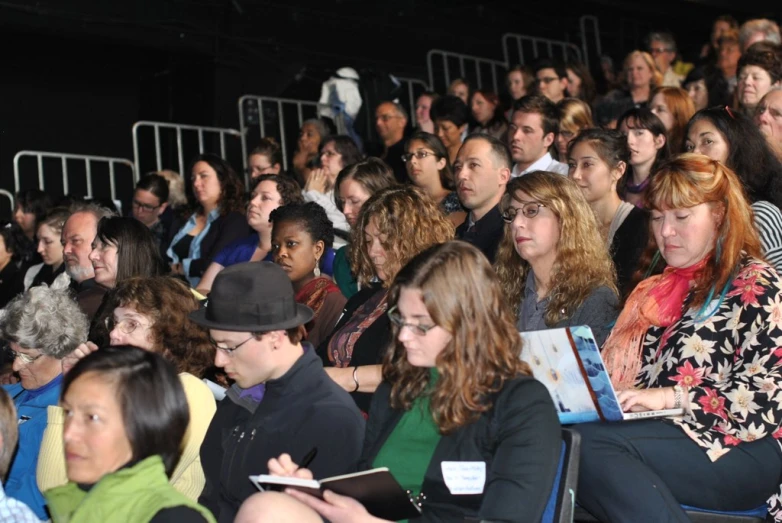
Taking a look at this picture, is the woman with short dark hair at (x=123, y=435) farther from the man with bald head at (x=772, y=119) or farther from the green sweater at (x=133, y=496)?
the man with bald head at (x=772, y=119)

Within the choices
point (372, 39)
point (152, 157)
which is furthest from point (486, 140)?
point (372, 39)

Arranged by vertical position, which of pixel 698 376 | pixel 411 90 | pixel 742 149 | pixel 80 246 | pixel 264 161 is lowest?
pixel 698 376

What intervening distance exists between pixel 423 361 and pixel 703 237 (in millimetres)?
1167

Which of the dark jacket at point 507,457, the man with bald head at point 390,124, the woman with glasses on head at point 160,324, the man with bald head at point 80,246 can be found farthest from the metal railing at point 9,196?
the dark jacket at point 507,457

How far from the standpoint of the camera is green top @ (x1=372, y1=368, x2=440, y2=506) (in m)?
2.91

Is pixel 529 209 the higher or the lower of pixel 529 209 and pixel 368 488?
the higher

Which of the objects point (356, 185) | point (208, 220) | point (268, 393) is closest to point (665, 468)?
point (268, 393)

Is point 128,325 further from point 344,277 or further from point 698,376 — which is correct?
point 698,376

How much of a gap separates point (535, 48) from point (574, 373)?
8952 millimetres

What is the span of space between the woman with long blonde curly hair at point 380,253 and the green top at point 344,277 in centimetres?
82

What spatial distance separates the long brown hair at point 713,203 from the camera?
3471 mm

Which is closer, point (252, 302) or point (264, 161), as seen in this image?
point (252, 302)

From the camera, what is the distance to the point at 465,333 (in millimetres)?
2824

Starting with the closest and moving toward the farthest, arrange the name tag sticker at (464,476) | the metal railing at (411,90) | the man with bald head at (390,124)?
the name tag sticker at (464,476) → the man with bald head at (390,124) → the metal railing at (411,90)
